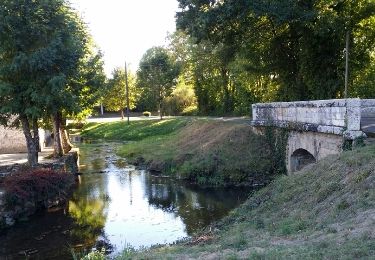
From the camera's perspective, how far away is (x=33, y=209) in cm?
1761

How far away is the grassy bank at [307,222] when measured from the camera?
22.4ft

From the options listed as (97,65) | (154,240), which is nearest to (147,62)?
(97,65)

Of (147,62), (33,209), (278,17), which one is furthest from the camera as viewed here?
(147,62)

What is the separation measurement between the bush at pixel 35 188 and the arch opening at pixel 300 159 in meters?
10.0

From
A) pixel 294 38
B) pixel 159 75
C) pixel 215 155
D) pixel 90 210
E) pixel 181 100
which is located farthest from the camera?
pixel 181 100

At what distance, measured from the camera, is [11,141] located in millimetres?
28141

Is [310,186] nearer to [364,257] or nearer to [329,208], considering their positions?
[329,208]

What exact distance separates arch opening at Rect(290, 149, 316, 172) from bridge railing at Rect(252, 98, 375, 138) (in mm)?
1405

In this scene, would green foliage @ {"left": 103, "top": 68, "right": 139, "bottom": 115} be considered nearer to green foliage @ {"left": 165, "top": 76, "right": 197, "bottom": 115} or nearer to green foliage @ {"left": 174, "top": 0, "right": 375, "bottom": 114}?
green foliage @ {"left": 165, "top": 76, "right": 197, "bottom": 115}

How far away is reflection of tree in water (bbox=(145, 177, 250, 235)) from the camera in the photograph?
16.2m

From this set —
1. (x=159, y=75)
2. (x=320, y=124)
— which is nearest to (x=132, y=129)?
(x=159, y=75)

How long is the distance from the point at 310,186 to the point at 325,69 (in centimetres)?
1686

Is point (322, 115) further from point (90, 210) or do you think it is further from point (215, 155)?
point (90, 210)

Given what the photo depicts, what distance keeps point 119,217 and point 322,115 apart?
8.21 m
